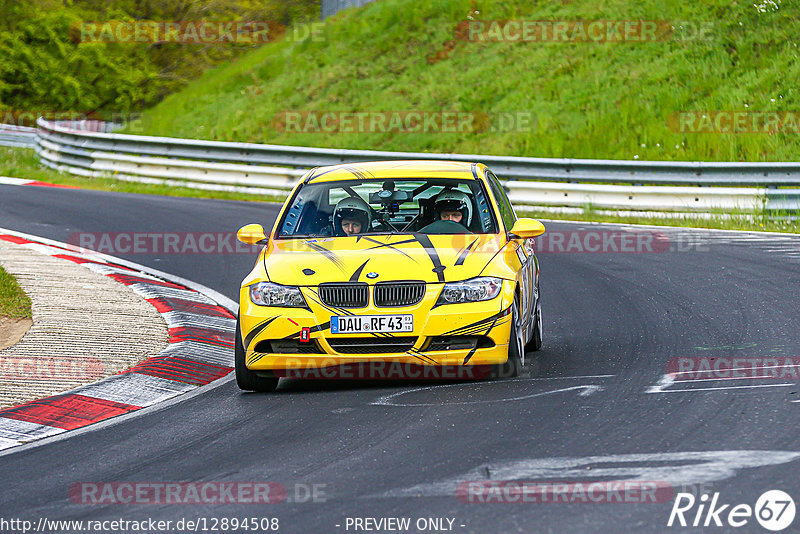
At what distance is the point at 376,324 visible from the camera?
7.65 meters

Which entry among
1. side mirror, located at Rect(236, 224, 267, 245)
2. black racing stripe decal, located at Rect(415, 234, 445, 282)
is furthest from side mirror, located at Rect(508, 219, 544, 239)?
side mirror, located at Rect(236, 224, 267, 245)

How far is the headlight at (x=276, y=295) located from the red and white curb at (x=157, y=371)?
0.93 m

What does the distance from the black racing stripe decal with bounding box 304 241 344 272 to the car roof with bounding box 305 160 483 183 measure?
3.03 ft

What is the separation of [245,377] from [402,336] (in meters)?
1.16

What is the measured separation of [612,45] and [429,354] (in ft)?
73.5

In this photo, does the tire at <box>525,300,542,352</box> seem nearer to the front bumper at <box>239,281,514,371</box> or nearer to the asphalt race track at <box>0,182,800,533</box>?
the asphalt race track at <box>0,182,800,533</box>

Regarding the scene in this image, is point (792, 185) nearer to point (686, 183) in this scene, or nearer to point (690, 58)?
point (686, 183)

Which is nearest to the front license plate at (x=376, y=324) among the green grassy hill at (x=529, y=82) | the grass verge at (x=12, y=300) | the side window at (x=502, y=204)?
the side window at (x=502, y=204)

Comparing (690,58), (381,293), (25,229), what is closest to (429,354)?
(381,293)

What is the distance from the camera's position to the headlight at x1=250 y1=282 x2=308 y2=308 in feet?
25.7

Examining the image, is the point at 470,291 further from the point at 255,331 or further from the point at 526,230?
the point at 255,331

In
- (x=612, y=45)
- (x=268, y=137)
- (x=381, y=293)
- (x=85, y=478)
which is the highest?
(x=612, y=45)

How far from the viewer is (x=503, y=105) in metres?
28.0

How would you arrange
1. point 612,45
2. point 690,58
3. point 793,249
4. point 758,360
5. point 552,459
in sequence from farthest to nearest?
point 612,45
point 690,58
point 793,249
point 758,360
point 552,459
